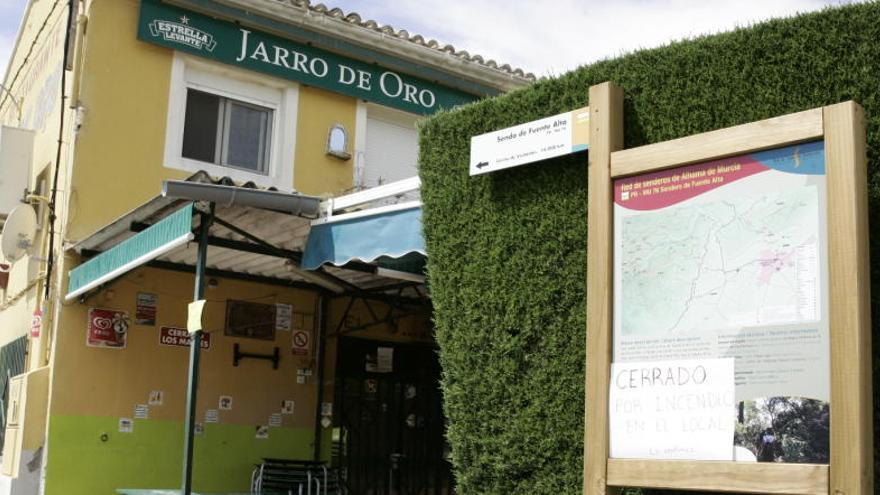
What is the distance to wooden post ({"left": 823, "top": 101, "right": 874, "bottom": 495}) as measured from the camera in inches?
146

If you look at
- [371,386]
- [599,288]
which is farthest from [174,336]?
[599,288]

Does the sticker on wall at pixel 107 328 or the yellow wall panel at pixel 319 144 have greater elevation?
the yellow wall panel at pixel 319 144

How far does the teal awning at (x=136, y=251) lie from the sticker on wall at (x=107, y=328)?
445mm

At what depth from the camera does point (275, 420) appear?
11164 millimetres

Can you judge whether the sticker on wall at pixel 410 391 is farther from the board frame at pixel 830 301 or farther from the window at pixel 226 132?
the board frame at pixel 830 301

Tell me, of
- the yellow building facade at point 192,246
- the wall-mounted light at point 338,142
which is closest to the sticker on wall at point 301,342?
the yellow building facade at point 192,246

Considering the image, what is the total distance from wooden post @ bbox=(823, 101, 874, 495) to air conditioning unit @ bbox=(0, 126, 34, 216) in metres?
10.4

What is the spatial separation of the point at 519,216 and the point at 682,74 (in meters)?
1.12

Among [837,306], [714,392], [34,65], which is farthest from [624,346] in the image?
[34,65]

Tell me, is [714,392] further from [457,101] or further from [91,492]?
[457,101]

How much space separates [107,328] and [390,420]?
145 inches

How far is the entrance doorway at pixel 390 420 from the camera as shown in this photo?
11.8m

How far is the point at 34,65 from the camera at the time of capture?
14.1m

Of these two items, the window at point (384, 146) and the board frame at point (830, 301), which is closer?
the board frame at point (830, 301)
